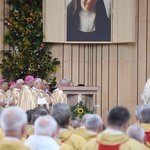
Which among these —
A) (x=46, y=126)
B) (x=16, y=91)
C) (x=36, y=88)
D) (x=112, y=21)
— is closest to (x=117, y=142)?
(x=46, y=126)

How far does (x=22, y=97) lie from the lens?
45.5 ft

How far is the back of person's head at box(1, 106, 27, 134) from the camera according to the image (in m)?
4.88

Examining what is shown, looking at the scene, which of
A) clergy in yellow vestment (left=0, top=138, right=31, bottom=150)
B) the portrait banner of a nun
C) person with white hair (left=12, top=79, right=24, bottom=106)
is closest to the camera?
clergy in yellow vestment (left=0, top=138, right=31, bottom=150)

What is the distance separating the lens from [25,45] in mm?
15688

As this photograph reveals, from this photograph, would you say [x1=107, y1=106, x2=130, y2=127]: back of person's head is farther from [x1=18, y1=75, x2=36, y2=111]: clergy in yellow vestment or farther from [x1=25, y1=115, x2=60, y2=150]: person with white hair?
[x1=18, y1=75, x2=36, y2=111]: clergy in yellow vestment

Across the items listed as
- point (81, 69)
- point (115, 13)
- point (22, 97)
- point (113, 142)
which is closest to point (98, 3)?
point (115, 13)

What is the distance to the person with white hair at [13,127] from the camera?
488 cm

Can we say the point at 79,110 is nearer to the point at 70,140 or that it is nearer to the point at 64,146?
the point at 70,140

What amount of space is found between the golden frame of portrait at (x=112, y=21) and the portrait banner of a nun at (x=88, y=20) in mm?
102

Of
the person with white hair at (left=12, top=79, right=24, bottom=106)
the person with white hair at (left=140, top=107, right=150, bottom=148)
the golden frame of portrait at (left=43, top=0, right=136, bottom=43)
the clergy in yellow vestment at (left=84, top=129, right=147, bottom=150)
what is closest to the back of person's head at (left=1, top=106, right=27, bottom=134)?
the clergy in yellow vestment at (left=84, top=129, right=147, bottom=150)

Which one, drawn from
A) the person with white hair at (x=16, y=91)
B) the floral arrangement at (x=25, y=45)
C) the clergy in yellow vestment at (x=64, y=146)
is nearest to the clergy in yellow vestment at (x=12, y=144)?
the clergy in yellow vestment at (x=64, y=146)

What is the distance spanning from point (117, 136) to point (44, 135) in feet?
2.07

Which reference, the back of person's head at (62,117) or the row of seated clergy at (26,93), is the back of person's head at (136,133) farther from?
the row of seated clergy at (26,93)

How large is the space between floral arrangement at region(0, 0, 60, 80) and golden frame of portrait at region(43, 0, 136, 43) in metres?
0.22
